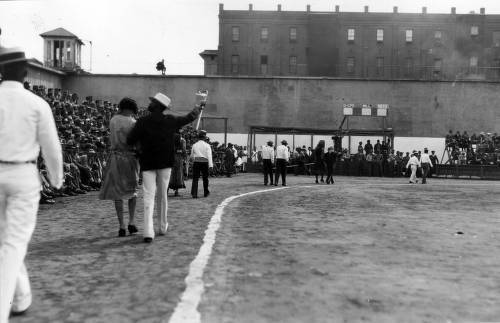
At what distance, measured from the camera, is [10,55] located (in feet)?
14.4

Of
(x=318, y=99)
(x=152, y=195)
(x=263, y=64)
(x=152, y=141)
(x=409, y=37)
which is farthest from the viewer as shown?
(x=263, y=64)

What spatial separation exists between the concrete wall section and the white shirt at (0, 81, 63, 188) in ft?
144

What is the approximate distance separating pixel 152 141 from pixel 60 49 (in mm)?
47241

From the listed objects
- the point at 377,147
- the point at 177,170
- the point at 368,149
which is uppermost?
the point at 377,147

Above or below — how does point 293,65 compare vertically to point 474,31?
below

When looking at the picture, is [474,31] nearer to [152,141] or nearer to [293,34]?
[293,34]

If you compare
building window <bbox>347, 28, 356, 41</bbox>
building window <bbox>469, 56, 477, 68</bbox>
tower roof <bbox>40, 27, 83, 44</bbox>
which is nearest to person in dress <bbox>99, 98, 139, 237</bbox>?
tower roof <bbox>40, 27, 83, 44</bbox>

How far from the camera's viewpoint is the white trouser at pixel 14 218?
13.2ft

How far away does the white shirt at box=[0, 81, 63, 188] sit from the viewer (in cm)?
427

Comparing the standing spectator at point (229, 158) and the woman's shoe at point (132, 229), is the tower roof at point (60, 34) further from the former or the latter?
the woman's shoe at point (132, 229)

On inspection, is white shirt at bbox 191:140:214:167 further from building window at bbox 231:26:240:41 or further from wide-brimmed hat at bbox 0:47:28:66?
building window at bbox 231:26:240:41

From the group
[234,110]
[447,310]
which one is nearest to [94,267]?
[447,310]

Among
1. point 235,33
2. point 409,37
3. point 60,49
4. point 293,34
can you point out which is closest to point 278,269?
point 60,49

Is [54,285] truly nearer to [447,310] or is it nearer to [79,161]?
[447,310]
